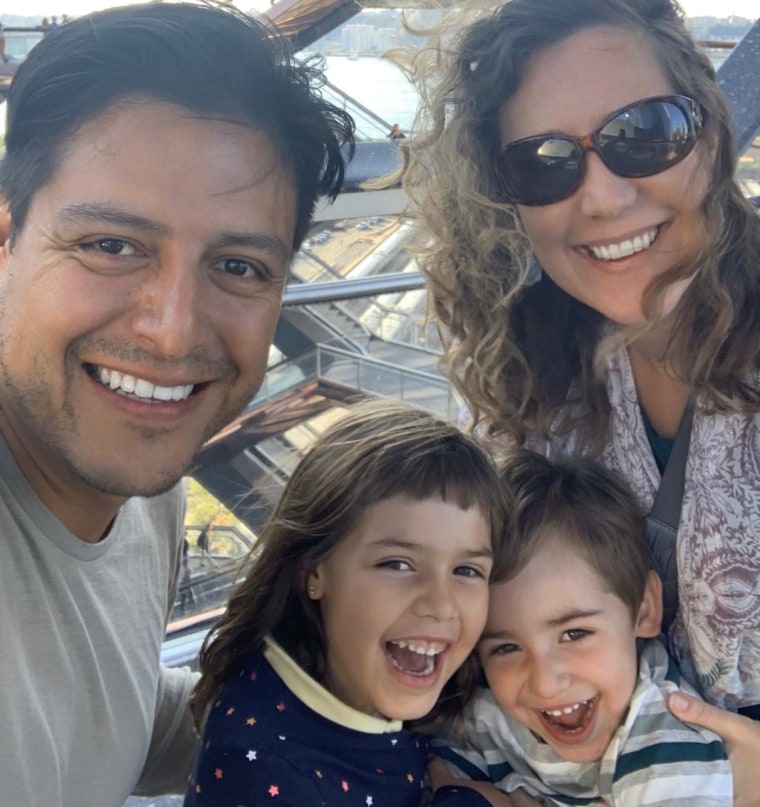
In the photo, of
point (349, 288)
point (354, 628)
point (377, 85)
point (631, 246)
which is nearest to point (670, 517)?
point (631, 246)

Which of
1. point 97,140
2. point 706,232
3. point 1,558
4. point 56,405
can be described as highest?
point 97,140

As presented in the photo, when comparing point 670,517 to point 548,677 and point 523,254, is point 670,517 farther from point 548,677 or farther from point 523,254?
point 523,254

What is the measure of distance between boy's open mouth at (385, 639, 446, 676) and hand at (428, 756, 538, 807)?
0.20 metres

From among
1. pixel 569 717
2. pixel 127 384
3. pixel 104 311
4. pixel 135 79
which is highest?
pixel 135 79

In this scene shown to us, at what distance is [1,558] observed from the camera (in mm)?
1279

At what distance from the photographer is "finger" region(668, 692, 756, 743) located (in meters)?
1.56

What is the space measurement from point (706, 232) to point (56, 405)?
1086 millimetres

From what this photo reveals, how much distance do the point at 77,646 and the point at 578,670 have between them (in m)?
0.79

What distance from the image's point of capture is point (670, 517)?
5.62ft

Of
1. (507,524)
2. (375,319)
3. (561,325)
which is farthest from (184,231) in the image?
(375,319)

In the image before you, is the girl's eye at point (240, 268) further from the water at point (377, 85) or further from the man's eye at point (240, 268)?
the water at point (377, 85)

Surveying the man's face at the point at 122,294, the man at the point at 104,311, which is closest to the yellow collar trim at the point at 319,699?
the man at the point at 104,311

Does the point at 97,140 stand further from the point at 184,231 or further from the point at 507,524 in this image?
the point at 507,524

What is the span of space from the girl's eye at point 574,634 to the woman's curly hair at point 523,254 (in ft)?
1.23
